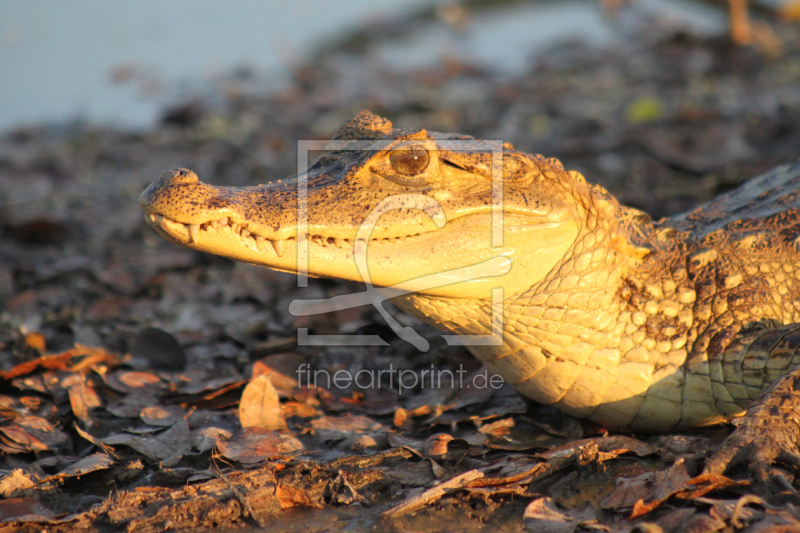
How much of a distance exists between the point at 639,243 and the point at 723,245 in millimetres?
407

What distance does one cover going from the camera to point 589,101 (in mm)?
8031

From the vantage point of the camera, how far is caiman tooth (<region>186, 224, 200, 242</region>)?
7.93 feet

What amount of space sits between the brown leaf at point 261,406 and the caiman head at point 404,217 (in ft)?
2.37

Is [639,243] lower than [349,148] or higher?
lower

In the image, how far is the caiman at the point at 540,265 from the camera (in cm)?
252

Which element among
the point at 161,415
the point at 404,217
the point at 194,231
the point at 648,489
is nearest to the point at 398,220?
the point at 404,217

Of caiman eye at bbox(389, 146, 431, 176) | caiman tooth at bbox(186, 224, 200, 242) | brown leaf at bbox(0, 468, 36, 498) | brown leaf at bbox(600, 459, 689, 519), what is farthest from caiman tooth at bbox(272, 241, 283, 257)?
brown leaf at bbox(600, 459, 689, 519)

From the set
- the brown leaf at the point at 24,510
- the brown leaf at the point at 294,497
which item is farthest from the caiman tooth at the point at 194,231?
the brown leaf at the point at 24,510

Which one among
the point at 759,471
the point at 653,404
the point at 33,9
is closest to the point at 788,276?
the point at 653,404

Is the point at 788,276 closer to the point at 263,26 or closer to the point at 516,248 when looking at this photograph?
the point at 516,248

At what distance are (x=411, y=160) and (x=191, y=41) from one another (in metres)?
10.9

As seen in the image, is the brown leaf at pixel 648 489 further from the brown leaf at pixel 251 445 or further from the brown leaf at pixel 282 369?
the brown leaf at pixel 282 369

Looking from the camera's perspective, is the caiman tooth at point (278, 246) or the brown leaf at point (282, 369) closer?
the caiman tooth at point (278, 246)

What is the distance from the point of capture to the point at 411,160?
105 inches
